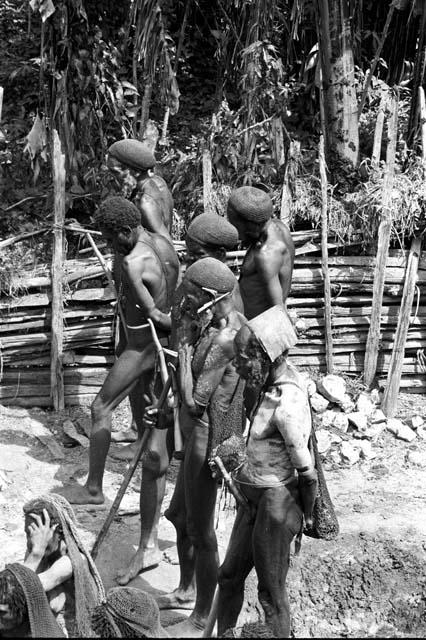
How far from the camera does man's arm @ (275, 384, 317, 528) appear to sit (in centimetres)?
416

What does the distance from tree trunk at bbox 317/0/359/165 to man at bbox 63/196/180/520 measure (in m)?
3.68

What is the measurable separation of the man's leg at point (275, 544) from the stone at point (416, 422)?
159 inches

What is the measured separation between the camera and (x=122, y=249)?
6.10 metres

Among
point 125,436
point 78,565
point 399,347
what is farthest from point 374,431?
point 78,565

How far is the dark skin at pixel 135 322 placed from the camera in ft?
20.0

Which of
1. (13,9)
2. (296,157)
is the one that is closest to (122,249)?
(296,157)

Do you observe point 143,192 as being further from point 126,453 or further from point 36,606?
point 36,606

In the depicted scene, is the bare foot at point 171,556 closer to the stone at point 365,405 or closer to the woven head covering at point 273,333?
the woven head covering at point 273,333

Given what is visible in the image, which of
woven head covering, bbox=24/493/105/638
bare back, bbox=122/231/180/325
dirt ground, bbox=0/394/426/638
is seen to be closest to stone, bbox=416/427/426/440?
dirt ground, bbox=0/394/426/638

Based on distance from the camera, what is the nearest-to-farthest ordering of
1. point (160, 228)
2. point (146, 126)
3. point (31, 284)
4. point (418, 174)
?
point (160, 228) → point (31, 284) → point (418, 174) → point (146, 126)

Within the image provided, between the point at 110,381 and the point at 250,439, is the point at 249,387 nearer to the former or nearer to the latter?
the point at 250,439

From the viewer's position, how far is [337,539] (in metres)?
6.22

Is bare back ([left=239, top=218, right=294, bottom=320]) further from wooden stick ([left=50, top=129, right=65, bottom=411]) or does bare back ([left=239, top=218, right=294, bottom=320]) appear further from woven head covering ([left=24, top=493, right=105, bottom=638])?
woven head covering ([left=24, top=493, right=105, bottom=638])

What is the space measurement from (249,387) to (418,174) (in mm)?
4814
